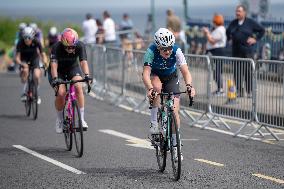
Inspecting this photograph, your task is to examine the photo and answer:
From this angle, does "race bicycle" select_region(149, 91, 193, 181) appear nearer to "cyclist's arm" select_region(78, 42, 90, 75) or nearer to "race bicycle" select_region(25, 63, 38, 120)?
"cyclist's arm" select_region(78, 42, 90, 75)

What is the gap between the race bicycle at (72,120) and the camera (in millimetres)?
14413

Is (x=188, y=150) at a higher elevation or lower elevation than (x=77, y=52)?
lower

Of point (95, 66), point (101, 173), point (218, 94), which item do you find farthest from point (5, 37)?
point (101, 173)

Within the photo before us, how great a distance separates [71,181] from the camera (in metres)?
12.1

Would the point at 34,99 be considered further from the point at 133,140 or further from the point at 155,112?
the point at 155,112

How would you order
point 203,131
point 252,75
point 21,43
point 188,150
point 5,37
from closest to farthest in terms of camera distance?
point 188,150
point 252,75
point 203,131
point 21,43
point 5,37

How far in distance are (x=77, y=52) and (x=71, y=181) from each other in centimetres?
362

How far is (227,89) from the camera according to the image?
726 inches

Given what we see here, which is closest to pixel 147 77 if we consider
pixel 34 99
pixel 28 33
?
pixel 34 99

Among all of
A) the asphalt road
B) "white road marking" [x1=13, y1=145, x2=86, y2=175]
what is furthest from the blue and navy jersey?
"white road marking" [x1=13, y1=145, x2=86, y2=175]

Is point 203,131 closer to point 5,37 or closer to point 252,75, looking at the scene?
point 252,75

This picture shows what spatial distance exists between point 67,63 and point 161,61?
10.2ft

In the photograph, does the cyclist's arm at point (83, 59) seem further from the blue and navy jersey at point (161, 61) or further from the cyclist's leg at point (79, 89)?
the blue and navy jersey at point (161, 61)

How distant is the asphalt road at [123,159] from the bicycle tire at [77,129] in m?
0.16
